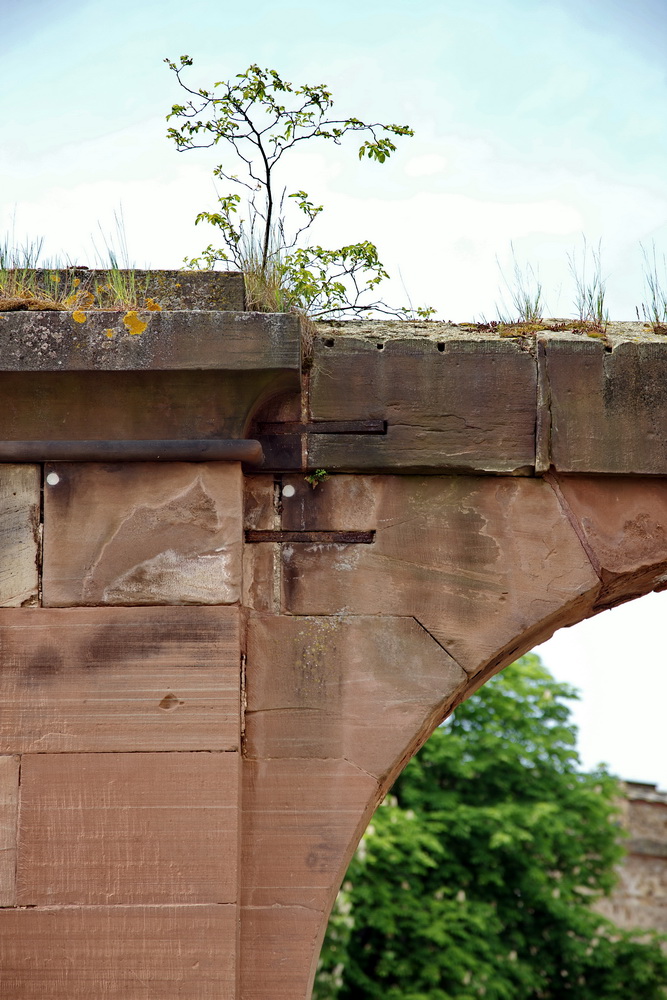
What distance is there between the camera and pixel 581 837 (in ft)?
52.5

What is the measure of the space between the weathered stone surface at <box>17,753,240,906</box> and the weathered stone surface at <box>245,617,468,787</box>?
0.85ft

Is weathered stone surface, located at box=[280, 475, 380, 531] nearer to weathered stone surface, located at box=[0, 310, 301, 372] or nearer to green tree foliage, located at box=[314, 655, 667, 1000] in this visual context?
weathered stone surface, located at box=[0, 310, 301, 372]

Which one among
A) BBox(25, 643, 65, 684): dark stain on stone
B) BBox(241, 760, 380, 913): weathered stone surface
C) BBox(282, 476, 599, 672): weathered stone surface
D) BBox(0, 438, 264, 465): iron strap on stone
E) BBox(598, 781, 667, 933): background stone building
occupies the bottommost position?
BBox(598, 781, 667, 933): background stone building

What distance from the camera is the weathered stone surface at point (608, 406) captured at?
434 centimetres

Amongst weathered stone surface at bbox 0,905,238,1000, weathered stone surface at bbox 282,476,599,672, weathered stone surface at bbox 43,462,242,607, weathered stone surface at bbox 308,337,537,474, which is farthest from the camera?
weathered stone surface at bbox 308,337,537,474

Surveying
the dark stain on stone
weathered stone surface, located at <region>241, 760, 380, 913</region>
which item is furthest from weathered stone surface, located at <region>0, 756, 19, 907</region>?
weathered stone surface, located at <region>241, 760, 380, 913</region>

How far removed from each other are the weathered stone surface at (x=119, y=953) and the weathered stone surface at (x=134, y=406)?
5.26 ft

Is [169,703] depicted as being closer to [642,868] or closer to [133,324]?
[133,324]

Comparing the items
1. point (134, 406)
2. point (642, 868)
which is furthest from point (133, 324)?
point (642, 868)

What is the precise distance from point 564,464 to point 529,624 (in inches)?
23.4

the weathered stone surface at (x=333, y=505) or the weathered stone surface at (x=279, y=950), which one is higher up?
the weathered stone surface at (x=333, y=505)

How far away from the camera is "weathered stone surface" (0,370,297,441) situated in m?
4.19

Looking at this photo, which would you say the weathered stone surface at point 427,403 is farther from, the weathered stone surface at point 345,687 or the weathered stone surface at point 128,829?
the weathered stone surface at point 128,829

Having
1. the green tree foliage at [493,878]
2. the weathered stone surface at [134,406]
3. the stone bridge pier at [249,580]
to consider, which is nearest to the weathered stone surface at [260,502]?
the stone bridge pier at [249,580]
